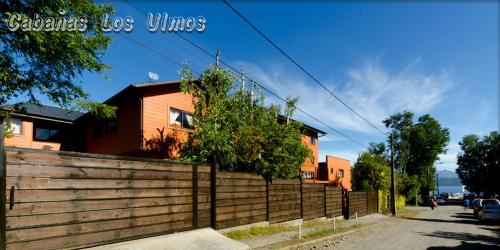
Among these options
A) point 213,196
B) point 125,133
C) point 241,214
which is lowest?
point 241,214

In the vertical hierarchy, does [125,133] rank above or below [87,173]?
above

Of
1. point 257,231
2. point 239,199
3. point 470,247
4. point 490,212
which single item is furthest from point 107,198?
point 490,212

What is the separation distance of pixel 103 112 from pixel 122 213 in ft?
21.1

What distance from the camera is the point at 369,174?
37.3m

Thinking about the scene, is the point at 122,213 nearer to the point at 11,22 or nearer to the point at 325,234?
the point at 11,22

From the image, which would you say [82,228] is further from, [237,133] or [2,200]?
[237,133]

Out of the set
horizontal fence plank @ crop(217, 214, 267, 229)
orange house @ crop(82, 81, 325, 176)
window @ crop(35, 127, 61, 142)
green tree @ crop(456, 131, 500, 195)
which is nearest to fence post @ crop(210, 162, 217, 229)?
horizontal fence plank @ crop(217, 214, 267, 229)

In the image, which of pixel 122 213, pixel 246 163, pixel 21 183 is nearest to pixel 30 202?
pixel 21 183

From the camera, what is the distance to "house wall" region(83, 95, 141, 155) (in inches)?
746

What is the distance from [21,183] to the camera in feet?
23.5

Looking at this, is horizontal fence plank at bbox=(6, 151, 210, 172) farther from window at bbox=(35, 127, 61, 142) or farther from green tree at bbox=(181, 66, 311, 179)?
window at bbox=(35, 127, 61, 142)

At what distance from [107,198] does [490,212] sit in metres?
26.8

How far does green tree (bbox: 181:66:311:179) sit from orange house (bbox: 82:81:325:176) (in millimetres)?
2470

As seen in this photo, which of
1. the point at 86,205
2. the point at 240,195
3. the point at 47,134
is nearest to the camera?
the point at 86,205
